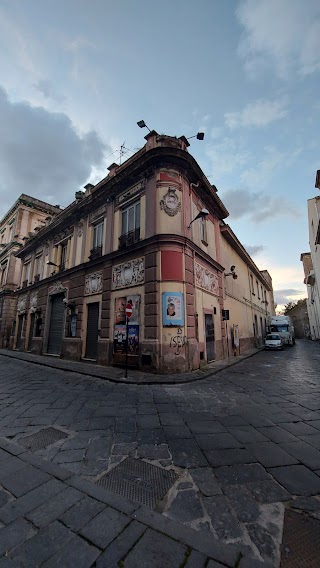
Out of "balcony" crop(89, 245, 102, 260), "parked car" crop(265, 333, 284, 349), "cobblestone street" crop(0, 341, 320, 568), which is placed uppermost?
"balcony" crop(89, 245, 102, 260)

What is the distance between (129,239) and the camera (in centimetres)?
1034

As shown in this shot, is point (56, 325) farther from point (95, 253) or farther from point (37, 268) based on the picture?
point (37, 268)

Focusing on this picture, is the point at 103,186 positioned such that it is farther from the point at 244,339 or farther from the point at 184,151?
the point at 244,339

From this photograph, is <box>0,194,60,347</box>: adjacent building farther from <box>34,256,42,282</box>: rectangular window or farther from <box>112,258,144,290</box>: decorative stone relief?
<box>112,258,144,290</box>: decorative stone relief

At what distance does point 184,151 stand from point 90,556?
1124 centimetres

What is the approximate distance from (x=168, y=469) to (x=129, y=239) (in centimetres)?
890

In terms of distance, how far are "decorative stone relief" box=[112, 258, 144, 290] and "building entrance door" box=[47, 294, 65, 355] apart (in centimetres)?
514

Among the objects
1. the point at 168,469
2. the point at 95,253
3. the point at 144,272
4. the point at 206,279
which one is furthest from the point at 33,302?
Answer: the point at 168,469

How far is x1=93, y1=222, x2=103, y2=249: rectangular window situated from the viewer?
12.1 metres

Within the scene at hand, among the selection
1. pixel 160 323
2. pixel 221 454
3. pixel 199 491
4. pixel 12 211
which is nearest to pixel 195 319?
pixel 160 323

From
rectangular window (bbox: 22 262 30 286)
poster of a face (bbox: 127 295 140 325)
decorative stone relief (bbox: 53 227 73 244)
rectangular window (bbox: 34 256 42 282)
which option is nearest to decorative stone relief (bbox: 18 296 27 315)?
rectangular window (bbox: 22 262 30 286)

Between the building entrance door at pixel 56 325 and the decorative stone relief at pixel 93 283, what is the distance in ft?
9.49

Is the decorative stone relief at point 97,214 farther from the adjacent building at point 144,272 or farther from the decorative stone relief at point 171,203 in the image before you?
the decorative stone relief at point 171,203

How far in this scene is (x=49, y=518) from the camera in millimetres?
1835
